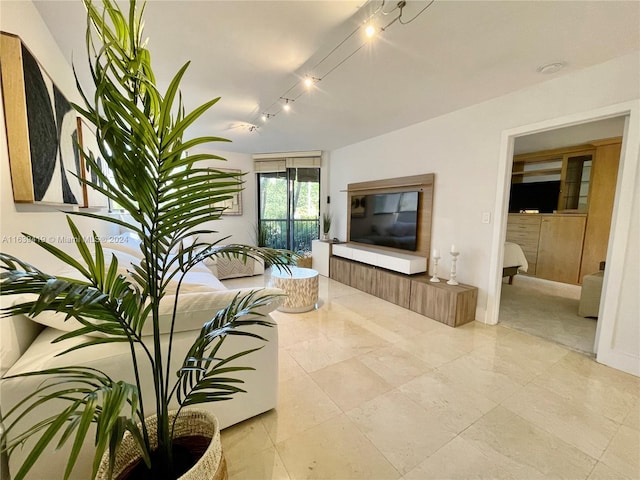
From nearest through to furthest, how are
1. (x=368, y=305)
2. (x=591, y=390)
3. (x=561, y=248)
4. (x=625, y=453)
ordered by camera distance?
(x=625, y=453) → (x=591, y=390) → (x=368, y=305) → (x=561, y=248)

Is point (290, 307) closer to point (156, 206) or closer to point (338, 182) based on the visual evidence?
point (156, 206)

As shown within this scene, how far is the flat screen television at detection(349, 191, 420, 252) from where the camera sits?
3.61m

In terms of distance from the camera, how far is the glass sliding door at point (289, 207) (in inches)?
209

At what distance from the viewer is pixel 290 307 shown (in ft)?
10.1

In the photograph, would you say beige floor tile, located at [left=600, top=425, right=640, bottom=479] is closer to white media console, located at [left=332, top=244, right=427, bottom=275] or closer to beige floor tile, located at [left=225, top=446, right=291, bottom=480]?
beige floor tile, located at [left=225, top=446, right=291, bottom=480]

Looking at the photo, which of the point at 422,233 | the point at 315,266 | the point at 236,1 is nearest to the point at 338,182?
the point at 315,266

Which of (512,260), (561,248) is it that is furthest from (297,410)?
(561,248)

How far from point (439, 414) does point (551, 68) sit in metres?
2.71

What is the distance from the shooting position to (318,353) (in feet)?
7.40

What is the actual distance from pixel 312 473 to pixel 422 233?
2.91m

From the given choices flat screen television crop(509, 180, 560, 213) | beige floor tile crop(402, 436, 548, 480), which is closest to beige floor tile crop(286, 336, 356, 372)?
beige floor tile crop(402, 436, 548, 480)

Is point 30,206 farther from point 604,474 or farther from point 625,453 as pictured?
point 625,453

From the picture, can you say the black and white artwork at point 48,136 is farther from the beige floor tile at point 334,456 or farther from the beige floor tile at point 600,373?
the beige floor tile at point 600,373

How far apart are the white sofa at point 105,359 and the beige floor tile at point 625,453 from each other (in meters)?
1.76
